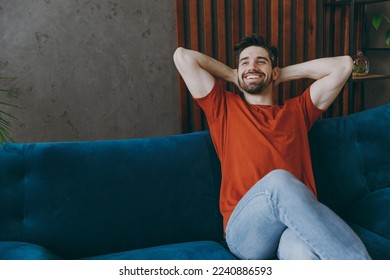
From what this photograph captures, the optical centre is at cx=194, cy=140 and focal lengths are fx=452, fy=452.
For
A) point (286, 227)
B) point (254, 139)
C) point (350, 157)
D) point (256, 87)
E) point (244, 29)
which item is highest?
point (244, 29)

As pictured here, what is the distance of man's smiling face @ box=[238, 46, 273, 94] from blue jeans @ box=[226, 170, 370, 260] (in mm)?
521

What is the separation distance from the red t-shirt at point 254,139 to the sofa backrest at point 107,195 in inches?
4.5

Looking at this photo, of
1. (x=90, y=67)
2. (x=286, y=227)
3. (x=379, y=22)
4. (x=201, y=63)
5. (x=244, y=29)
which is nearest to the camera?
(x=286, y=227)

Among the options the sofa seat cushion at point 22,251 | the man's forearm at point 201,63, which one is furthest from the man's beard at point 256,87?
the sofa seat cushion at point 22,251

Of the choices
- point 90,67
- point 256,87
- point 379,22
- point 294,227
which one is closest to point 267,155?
point 256,87

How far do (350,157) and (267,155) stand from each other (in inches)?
19.9

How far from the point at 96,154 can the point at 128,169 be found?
14 cm

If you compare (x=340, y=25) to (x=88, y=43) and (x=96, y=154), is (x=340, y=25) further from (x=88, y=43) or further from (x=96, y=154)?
(x=96, y=154)

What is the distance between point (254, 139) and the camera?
5.96 ft

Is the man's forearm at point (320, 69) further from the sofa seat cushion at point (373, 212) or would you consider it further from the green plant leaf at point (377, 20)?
the green plant leaf at point (377, 20)

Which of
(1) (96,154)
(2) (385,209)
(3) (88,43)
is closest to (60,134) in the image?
(3) (88,43)

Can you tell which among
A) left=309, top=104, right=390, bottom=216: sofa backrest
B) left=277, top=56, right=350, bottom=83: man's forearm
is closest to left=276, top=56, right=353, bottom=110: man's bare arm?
left=277, top=56, right=350, bottom=83: man's forearm

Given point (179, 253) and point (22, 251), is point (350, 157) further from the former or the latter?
point (22, 251)

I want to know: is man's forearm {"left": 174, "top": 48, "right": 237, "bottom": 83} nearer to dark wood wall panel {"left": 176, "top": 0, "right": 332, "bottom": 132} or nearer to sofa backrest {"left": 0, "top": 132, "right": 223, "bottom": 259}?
sofa backrest {"left": 0, "top": 132, "right": 223, "bottom": 259}
